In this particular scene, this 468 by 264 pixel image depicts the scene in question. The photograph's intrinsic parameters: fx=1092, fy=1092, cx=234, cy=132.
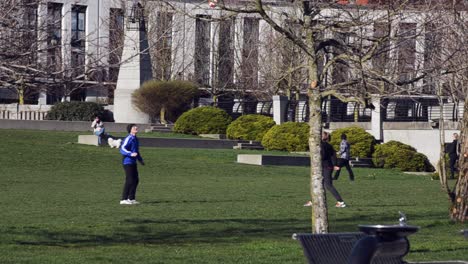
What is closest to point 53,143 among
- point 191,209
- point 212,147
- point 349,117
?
point 212,147

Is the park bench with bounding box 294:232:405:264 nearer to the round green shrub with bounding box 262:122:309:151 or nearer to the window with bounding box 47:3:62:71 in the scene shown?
the window with bounding box 47:3:62:71

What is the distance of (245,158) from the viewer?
4225 cm

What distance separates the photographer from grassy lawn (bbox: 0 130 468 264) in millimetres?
15359

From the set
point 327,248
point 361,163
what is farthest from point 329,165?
point 361,163

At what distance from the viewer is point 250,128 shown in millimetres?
51844

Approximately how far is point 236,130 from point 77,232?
1354 inches

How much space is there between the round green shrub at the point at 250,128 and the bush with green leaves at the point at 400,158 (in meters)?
7.12

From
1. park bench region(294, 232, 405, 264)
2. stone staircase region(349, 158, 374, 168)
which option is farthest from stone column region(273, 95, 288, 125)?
park bench region(294, 232, 405, 264)

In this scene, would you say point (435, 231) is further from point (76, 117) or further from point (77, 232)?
point (76, 117)

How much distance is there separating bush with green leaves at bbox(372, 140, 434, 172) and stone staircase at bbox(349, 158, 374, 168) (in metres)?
0.22

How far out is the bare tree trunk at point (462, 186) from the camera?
787 inches

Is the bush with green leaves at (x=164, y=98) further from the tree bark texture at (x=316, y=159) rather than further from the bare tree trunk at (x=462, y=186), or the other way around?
the tree bark texture at (x=316, y=159)

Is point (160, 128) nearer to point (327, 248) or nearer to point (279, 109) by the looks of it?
point (279, 109)

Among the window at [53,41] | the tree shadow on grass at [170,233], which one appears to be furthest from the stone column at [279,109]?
the window at [53,41]
